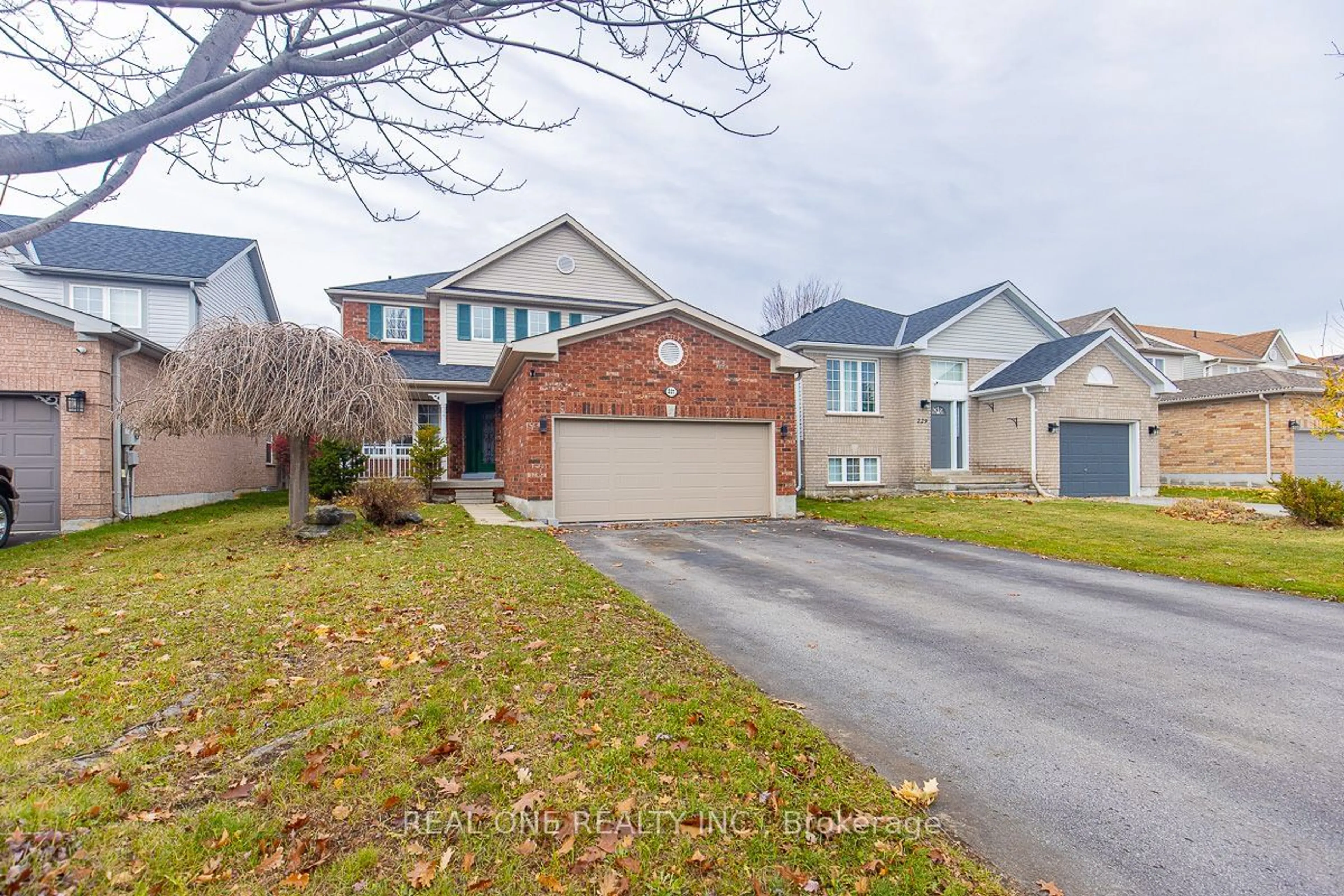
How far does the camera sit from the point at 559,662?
14.0 feet

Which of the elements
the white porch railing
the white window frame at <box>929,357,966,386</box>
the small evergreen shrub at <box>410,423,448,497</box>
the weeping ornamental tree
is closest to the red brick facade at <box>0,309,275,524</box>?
the weeping ornamental tree

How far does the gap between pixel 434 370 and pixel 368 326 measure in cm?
326

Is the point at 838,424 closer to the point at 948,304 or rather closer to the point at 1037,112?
the point at 948,304

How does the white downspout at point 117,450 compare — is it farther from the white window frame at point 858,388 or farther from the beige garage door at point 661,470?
the white window frame at point 858,388

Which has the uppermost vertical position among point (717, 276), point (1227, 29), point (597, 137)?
point (717, 276)

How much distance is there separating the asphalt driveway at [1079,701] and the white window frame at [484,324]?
1331cm

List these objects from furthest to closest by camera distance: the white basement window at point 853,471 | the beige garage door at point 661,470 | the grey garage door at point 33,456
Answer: the white basement window at point 853,471
the beige garage door at point 661,470
the grey garage door at point 33,456

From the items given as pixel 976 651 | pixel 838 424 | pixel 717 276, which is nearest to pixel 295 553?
pixel 976 651

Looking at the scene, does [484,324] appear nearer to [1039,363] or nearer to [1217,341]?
[1039,363]

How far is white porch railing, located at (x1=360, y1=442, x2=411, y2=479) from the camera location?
17453 millimetres

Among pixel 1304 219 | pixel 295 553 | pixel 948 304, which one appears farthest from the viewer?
pixel 948 304

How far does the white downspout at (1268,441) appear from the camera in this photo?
1952cm

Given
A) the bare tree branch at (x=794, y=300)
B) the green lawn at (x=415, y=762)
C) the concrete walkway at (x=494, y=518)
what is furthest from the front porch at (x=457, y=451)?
the bare tree branch at (x=794, y=300)

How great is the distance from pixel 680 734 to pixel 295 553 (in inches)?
299
